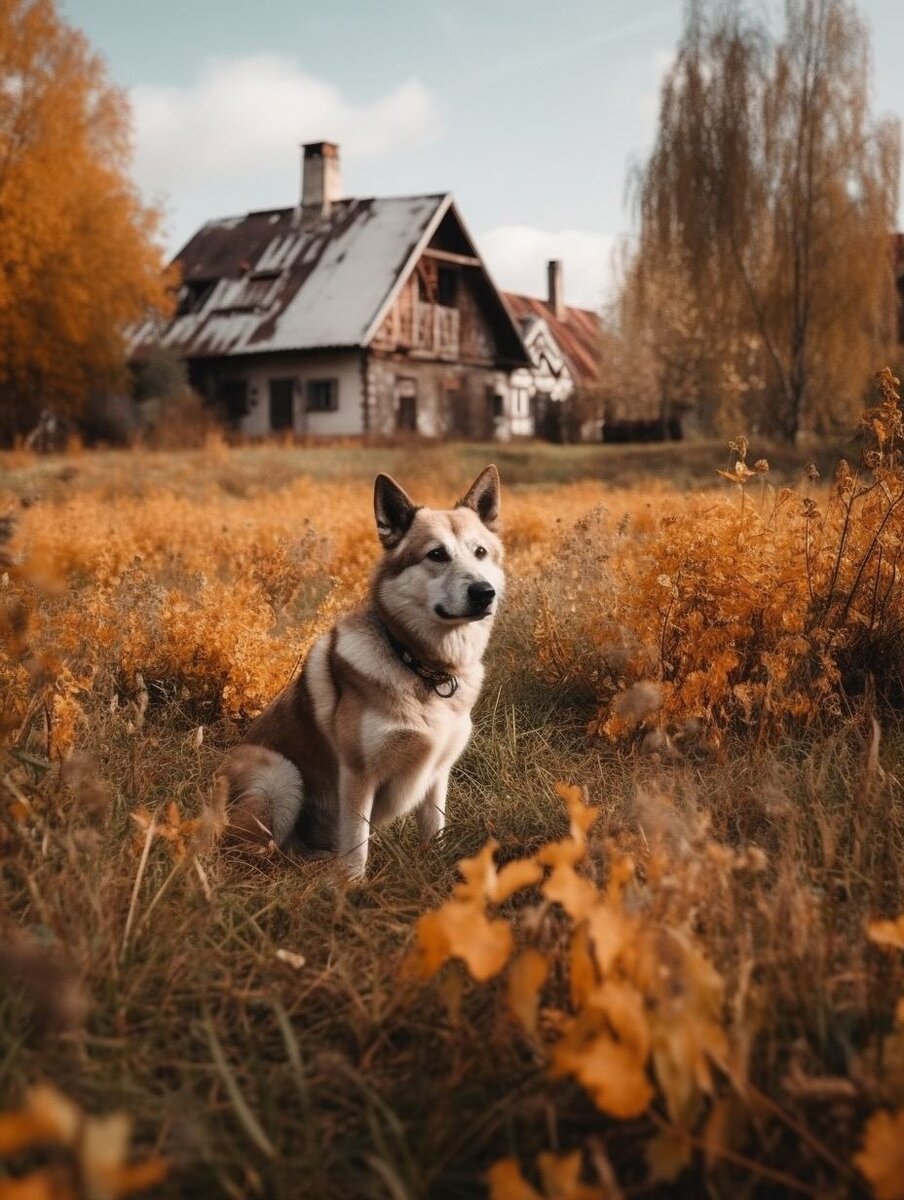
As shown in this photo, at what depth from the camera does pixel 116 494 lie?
1301 centimetres

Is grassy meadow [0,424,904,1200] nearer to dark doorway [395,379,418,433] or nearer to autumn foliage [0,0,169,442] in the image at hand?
autumn foliage [0,0,169,442]

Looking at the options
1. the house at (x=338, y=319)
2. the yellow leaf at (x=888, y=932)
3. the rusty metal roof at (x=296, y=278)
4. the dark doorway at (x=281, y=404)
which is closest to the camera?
the yellow leaf at (x=888, y=932)

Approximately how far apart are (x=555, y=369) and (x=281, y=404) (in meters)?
17.5

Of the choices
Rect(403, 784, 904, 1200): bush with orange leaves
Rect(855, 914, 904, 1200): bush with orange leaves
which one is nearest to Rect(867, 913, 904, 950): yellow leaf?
Rect(403, 784, 904, 1200): bush with orange leaves

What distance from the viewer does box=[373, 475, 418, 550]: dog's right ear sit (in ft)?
12.5

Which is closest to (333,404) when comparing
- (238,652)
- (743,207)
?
(743,207)

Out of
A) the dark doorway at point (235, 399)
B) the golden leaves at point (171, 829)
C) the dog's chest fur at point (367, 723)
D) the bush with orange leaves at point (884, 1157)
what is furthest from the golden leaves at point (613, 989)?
the dark doorway at point (235, 399)

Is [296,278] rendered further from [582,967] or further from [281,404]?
[582,967]

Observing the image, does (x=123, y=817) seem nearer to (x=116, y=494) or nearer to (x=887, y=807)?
(x=887, y=807)

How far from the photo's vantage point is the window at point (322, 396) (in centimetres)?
2833

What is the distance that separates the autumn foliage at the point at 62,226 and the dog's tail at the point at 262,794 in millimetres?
23710

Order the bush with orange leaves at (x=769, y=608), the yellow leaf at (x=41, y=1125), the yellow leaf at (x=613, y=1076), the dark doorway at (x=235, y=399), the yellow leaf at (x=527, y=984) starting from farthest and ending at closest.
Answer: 1. the dark doorway at (x=235, y=399)
2. the bush with orange leaves at (x=769, y=608)
3. the yellow leaf at (x=527, y=984)
4. the yellow leaf at (x=613, y=1076)
5. the yellow leaf at (x=41, y=1125)

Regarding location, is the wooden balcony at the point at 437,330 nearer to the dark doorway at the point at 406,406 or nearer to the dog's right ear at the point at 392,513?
the dark doorway at the point at 406,406

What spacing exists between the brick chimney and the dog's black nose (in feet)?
96.1
